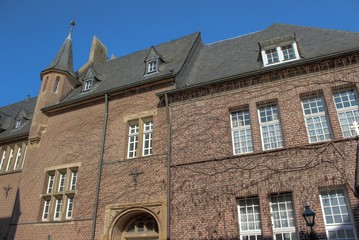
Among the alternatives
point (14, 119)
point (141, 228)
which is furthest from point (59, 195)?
point (14, 119)

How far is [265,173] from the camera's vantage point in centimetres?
1030

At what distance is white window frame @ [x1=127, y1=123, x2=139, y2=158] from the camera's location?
44.0 ft

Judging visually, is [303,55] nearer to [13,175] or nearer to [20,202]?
[20,202]

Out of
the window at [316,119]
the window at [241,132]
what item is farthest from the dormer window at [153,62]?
the window at [316,119]

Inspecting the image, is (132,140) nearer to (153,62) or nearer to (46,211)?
(153,62)

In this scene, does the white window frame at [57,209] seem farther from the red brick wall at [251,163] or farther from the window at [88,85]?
the window at [88,85]

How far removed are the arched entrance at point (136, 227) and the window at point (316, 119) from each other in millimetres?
6599

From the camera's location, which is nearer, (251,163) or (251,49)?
(251,163)

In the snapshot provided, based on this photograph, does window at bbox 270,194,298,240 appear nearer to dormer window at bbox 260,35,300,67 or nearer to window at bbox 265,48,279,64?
dormer window at bbox 260,35,300,67

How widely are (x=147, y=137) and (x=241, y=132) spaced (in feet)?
13.7

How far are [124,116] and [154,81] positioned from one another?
83.4 inches

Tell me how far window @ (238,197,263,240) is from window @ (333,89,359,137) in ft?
12.5

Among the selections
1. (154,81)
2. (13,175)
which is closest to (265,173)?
(154,81)

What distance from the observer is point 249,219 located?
1012 centimetres
